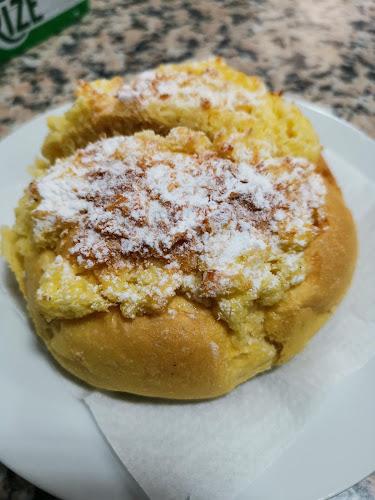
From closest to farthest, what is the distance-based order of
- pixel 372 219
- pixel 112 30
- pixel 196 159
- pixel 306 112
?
pixel 196 159 < pixel 372 219 < pixel 306 112 < pixel 112 30

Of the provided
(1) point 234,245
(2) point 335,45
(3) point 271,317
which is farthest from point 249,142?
(2) point 335,45

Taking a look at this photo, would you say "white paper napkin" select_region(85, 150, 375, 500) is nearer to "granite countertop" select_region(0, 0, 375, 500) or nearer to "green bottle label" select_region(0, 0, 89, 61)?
"granite countertop" select_region(0, 0, 375, 500)

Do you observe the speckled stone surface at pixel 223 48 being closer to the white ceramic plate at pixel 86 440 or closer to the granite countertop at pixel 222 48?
the granite countertop at pixel 222 48

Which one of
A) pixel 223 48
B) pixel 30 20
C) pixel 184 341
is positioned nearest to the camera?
pixel 184 341

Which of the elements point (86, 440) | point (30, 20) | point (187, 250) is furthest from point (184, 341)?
point (30, 20)

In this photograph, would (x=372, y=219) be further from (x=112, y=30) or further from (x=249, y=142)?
(x=112, y=30)

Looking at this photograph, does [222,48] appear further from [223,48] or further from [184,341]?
[184,341]

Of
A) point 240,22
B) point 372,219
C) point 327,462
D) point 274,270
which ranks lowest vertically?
point 327,462
